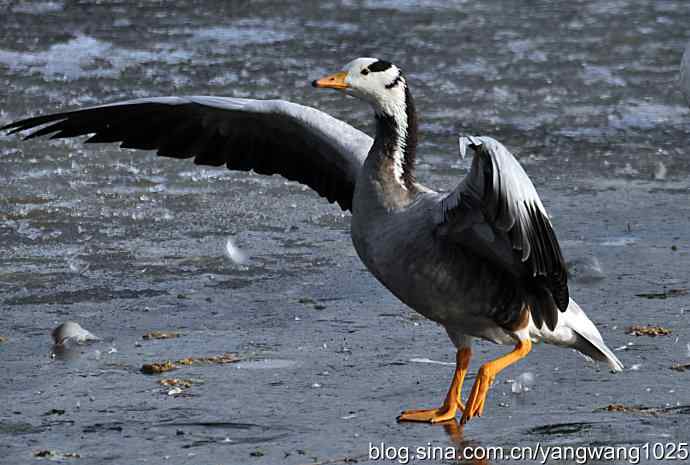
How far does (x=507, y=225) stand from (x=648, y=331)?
165 centimetres

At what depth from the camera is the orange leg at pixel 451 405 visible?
5.48 meters

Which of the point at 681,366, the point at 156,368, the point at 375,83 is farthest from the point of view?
the point at 156,368

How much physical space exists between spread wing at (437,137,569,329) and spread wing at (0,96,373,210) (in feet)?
3.68

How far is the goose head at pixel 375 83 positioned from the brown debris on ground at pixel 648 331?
1.63m

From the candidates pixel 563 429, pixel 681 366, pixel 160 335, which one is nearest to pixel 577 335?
pixel 681 366

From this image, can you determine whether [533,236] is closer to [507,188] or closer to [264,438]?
[507,188]

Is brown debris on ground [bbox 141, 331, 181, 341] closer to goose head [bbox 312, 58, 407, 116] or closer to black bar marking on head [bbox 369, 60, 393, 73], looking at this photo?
goose head [bbox 312, 58, 407, 116]

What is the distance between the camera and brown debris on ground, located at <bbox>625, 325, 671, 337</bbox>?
6.50 m

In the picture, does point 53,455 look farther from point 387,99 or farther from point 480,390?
point 387,99

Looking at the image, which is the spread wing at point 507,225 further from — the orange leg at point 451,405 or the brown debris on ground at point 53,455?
the brown debris on ground at point 53,455

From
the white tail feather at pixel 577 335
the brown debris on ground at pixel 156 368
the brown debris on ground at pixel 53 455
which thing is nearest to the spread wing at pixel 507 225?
the white tail feather at pixel 577 335

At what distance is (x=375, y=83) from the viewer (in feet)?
18.8

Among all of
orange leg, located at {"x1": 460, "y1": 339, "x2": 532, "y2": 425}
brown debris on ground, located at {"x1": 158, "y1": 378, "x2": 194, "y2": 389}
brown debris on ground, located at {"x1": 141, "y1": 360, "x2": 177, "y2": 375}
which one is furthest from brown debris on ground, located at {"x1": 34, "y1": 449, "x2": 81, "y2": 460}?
orange leg, located at {"x1": 460, "y1": 339, "x2": 532, "y2": 425}

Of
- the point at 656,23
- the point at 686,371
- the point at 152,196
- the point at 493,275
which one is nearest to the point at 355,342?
the point at 493,275
